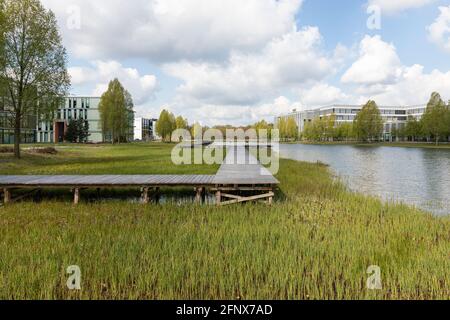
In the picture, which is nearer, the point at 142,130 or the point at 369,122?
the point at 369,122

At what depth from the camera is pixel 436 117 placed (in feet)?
262

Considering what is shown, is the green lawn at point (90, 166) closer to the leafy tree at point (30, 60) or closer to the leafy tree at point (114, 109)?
the leafy tree at point (30, 60)

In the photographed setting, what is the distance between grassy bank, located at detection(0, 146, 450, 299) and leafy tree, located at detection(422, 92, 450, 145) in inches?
3245

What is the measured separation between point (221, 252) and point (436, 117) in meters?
91.4

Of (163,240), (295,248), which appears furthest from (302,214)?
(163,240)

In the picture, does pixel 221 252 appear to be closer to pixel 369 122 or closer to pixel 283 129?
pixel 369 122

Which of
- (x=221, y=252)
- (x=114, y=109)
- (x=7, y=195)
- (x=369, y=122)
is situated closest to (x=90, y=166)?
(x=7, y=195)

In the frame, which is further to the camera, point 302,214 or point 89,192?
point 89,192

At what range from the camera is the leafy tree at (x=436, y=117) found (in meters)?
78.3

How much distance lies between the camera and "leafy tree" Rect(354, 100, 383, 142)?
103688 mm

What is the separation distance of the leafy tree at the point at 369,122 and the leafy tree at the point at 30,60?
96.6 metres

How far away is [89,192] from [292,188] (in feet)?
33.6

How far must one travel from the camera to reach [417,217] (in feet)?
35.2

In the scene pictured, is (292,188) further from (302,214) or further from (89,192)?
(89,192)
